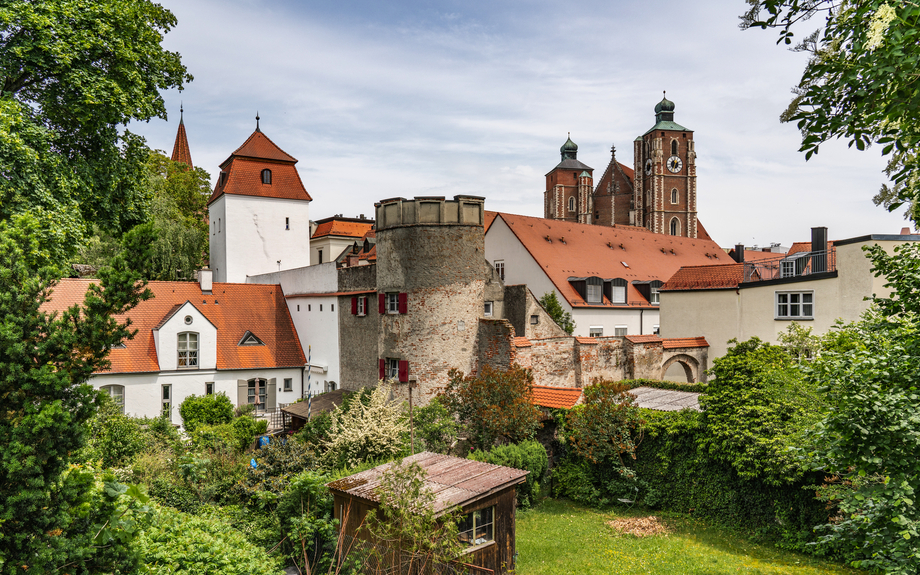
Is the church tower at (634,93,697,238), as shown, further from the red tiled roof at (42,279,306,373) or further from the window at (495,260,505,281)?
the red tiled roof at (42,279,306,373)

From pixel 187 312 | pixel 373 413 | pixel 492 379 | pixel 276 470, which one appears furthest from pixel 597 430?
pixel 187 312

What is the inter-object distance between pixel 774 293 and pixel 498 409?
43.8ft

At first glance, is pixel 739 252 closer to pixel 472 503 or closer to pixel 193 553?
pixel 472 503

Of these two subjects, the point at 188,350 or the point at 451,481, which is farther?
the point at 188,350

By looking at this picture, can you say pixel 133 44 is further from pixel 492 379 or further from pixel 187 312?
pixel 187 312

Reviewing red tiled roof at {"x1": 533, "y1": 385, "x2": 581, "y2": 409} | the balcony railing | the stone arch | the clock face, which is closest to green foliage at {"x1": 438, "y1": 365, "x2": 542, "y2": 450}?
red tiled roof at {"x1": 533, "y1": 385, "x2": 581, "y2": 409}

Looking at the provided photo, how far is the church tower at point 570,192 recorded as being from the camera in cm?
7512

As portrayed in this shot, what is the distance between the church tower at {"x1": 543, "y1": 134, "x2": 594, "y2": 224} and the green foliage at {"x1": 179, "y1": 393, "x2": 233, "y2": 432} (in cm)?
5753

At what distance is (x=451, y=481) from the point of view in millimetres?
10555

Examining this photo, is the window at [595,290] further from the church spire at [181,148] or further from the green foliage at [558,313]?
the church spire at [181,148]

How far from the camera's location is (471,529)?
33.0 ft

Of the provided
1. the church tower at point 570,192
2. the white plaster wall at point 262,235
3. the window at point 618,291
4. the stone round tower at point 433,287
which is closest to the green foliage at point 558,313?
the window at point 618,291

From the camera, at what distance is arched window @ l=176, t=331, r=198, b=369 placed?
26.5m

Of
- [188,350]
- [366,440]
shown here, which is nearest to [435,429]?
[366,440]
